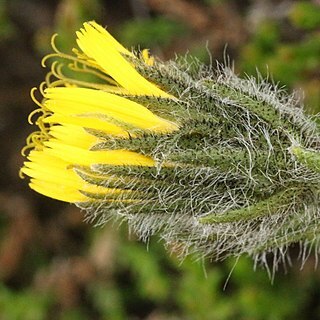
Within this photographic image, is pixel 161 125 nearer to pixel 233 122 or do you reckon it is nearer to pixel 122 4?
pixel 233 122

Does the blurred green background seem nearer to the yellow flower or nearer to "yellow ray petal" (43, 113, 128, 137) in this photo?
the yellow flower

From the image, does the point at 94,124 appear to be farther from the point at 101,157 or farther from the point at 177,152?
the point at 177,152

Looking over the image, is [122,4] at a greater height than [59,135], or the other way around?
[122,4]

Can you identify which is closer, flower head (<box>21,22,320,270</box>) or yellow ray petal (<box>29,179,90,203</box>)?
flower head (<box>21,22,320,270</box>)

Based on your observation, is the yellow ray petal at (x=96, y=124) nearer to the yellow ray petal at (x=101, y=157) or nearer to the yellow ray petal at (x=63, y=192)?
the yellow ray petal at (x=101, y=157)

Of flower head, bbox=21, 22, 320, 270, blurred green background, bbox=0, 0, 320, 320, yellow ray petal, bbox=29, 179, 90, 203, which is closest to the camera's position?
flower head, bbox=21, 22, 320, 270

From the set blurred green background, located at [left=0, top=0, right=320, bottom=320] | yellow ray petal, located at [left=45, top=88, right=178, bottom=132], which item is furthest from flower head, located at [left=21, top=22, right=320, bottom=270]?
blurred green background, located at [left=0, top=0, right=320, bottom=320]

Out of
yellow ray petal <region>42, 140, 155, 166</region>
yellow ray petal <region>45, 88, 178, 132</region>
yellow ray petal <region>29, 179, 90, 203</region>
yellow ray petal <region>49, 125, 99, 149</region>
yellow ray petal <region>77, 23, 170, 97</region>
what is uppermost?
yellow ray petal <region>77, 23, 170, 97</region>

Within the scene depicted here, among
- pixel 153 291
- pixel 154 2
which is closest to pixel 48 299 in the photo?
pixel 153 291
